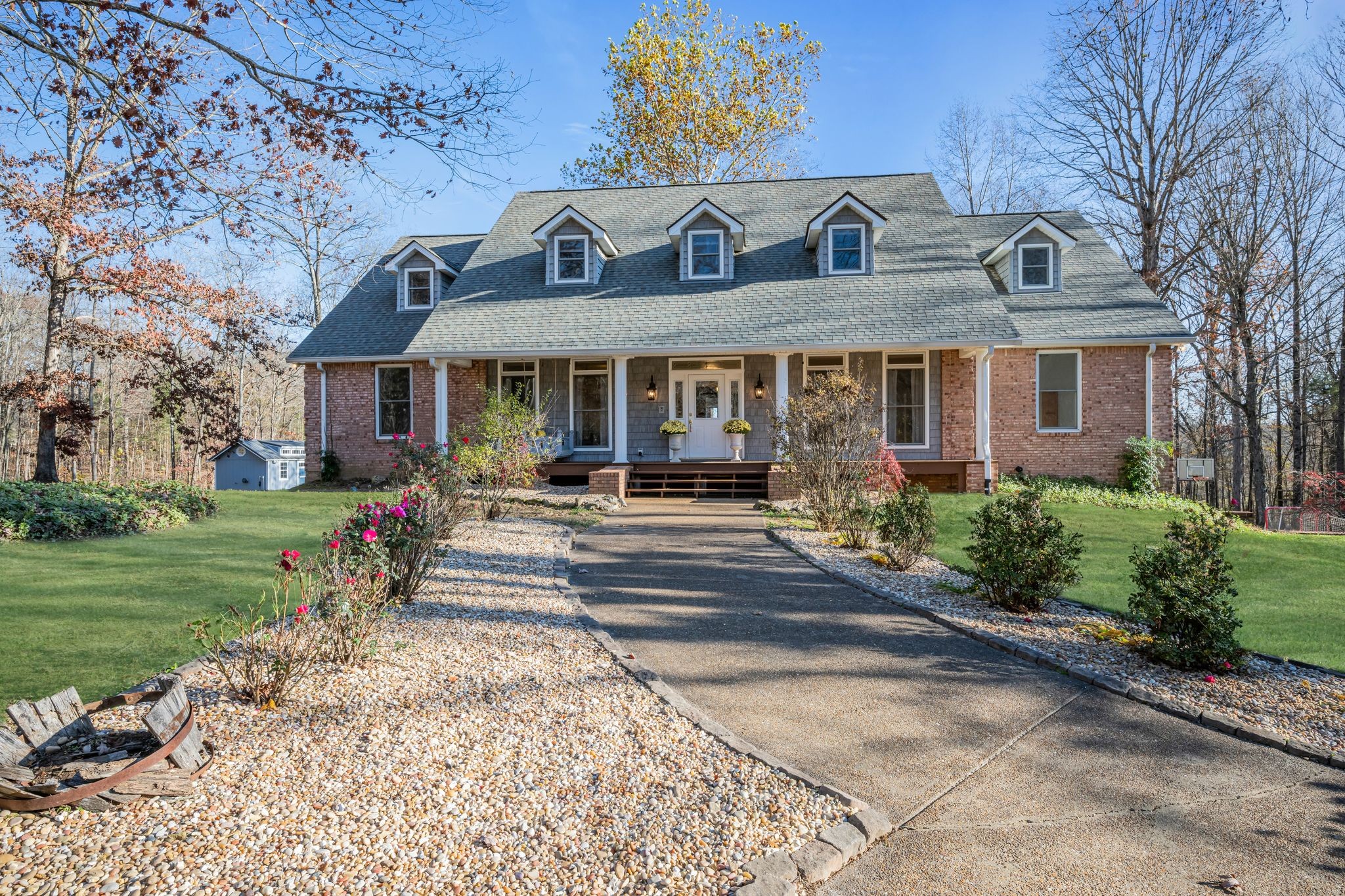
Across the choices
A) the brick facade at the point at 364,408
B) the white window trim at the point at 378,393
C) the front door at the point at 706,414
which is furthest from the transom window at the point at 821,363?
the white window trim at the point at 378,393

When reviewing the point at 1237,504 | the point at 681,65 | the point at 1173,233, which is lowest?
the point at 1237,504

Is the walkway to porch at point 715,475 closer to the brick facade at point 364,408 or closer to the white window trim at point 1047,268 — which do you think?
the brick facade at point 364,408

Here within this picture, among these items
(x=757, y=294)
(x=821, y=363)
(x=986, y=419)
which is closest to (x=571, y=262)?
(x=757, y=294)

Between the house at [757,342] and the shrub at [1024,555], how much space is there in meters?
8.68

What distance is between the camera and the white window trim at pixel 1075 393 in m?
16.7

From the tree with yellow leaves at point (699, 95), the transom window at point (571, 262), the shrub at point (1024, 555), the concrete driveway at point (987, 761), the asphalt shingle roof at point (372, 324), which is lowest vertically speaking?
the concrete driveway at point (987, 761)

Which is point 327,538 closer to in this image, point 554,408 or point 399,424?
point 554,408

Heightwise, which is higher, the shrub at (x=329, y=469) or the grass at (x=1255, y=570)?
the shrub at (x=329, y=469)

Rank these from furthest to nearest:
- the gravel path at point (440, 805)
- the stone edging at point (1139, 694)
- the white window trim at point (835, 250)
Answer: the white window trim at point (835, 250), the stone edging at point (1139, 694), the gravel path at point (440, 805)

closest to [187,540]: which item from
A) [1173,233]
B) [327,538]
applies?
[327,538]

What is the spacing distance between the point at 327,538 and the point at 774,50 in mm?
26678

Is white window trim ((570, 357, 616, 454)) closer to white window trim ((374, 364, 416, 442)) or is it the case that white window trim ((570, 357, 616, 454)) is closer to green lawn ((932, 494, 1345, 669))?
white window trim ((374, 364, 416, 442))

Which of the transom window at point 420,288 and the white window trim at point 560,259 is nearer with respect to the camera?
the white window trim at point 560,259

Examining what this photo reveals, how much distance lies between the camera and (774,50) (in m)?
26.5
